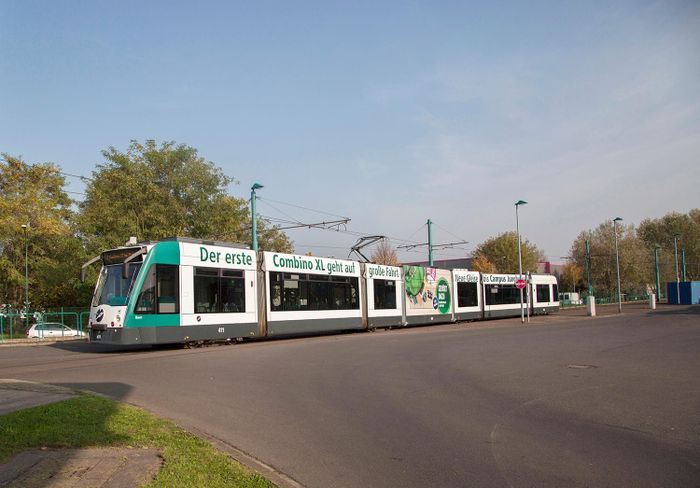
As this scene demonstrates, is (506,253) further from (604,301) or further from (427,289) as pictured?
(427,289)

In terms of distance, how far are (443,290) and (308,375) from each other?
23054 mm

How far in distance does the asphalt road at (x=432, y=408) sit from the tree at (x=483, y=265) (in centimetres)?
6110

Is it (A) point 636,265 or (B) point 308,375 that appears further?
(A) point 636,265

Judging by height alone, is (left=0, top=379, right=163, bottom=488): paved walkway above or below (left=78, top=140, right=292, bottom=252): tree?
below

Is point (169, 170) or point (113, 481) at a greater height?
point (169, 170)

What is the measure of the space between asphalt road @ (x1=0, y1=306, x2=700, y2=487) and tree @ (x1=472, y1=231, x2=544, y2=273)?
62583 millimetres

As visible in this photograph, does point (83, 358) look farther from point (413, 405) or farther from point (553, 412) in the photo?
point (553, 412)

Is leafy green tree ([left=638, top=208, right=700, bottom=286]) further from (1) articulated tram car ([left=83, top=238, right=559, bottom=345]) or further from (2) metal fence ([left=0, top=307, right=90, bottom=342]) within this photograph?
(2) metal fence ([left=0, top=307, right=90, bottom=342])

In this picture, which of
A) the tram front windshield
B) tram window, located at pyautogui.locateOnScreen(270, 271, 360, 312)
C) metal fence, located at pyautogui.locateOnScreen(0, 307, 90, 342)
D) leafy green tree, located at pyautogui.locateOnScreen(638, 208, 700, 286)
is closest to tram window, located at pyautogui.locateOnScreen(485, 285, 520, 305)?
tram window, located at pyautogui.locateOnScreen(270, 271, 360, 312)

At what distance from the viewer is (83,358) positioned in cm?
1683

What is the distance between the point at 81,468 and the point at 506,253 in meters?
78.7

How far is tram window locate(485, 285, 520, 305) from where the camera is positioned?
39469 mm

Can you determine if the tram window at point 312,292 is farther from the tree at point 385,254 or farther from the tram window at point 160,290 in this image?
the tree at point 385,254

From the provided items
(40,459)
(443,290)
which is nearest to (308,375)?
(40,459)
